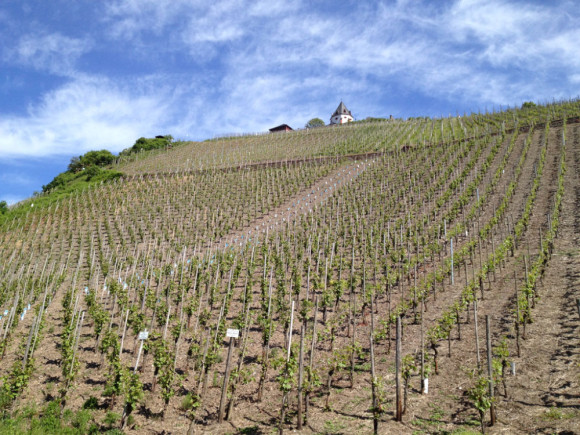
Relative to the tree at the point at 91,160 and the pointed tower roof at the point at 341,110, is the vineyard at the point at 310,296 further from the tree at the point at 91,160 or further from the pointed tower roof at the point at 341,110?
the pointed tower roof at the point at 341,110

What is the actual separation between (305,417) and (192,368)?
14.5 feet

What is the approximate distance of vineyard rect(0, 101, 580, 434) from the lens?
31.0 ft

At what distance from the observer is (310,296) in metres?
17.4

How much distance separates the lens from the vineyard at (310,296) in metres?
9.45

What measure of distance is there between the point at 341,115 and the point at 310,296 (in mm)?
104027

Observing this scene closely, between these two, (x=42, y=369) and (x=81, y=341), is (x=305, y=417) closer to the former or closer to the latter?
(x=42, y=369)

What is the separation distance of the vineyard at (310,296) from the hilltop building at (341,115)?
231 ft

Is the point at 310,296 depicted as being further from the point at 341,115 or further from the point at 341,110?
the point at 341,110

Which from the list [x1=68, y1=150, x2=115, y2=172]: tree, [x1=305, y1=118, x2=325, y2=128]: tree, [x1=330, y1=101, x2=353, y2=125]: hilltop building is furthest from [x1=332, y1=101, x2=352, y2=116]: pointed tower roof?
[x1=68, y1=150, x2=115, y2=172]: tree

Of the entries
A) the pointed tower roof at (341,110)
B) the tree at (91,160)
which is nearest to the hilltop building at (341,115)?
the pointed tower roof at (341,110)

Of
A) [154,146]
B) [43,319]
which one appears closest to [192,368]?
[43,319]

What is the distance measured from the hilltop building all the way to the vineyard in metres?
70.6

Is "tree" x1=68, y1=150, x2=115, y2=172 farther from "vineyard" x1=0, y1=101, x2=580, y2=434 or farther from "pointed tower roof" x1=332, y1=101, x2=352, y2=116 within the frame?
"pointed tower roof" x1=332, y1=101, x2=352, y2=116

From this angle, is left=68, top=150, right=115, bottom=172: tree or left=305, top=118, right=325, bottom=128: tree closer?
left=68, top=150, right=115, bottom=172: tree
